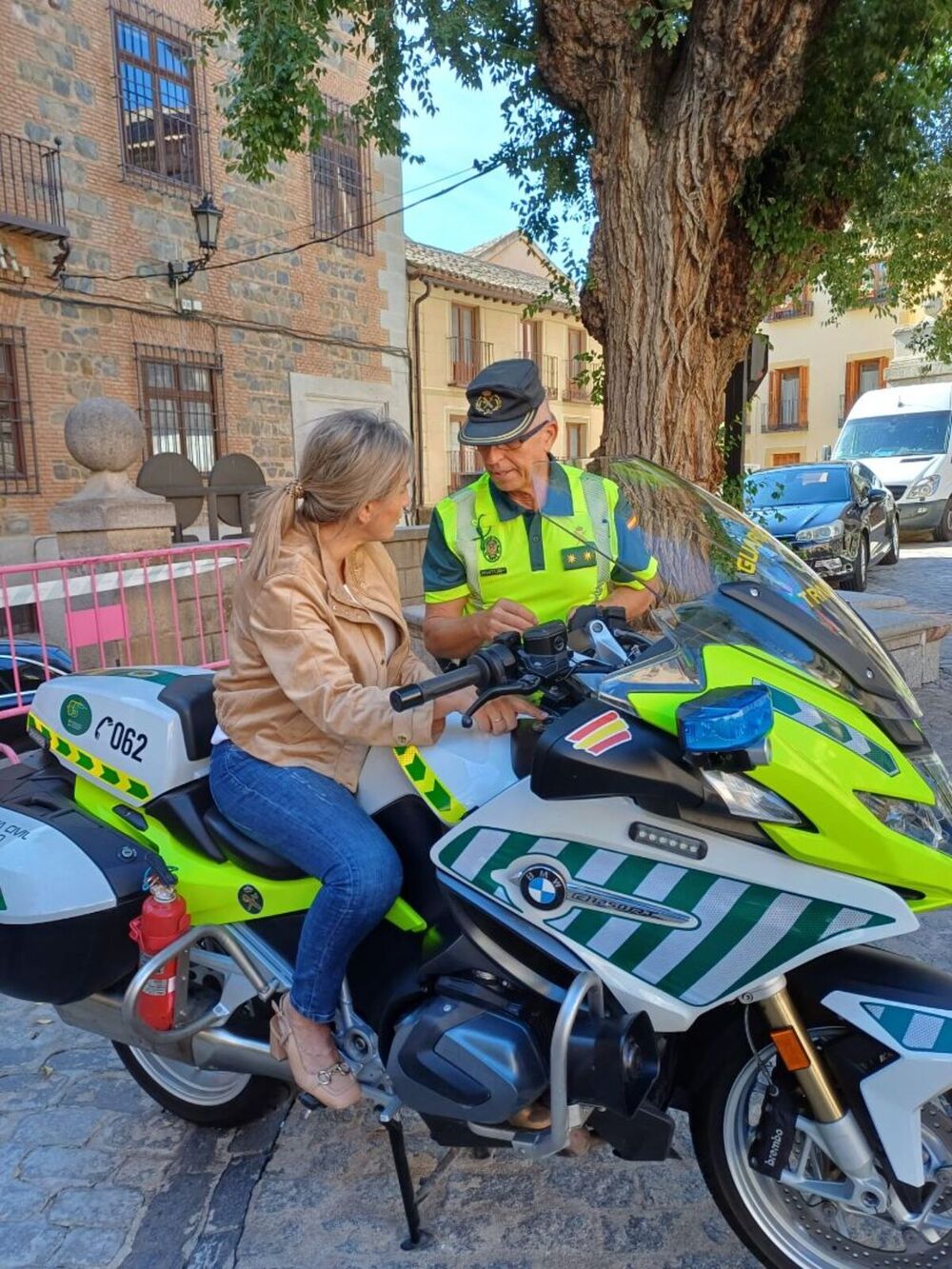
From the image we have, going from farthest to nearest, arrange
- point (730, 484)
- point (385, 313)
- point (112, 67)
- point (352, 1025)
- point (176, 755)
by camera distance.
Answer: point (385, 313), point (112, 67), point (730, 484), point (176, 755), point (352, 1025)

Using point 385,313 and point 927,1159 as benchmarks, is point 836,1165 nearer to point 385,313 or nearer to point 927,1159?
point 927,1159

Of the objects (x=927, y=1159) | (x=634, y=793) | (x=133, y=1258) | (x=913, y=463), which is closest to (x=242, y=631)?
(x=634, y=793)

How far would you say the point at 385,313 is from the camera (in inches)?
759

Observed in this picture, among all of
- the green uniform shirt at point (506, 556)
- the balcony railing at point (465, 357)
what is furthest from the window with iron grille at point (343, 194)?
the green uniform shirt at point (506, 556)

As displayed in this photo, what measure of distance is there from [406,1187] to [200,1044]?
574 millimetres

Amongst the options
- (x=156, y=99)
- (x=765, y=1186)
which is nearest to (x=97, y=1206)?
(x=765, y=1186)

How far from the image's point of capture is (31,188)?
13250 mm

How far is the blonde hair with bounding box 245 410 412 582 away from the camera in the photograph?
2131 millimetres

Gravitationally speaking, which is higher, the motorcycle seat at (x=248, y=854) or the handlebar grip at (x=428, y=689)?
the handlebar grip at (x=428, y=689)

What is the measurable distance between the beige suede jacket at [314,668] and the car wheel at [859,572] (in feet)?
32.4

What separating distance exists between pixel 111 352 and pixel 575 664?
1438cm

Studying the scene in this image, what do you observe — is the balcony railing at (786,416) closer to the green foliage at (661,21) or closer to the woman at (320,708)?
the green foliage at (661,21)

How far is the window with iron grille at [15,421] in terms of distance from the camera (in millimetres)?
13289

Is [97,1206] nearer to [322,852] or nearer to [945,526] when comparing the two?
[322,852]
